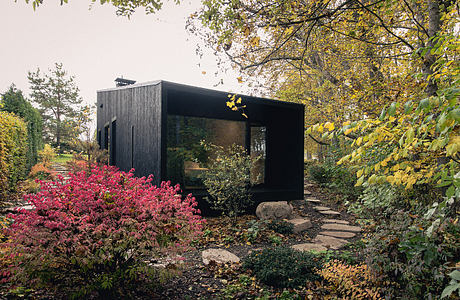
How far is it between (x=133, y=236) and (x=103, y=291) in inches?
24.4

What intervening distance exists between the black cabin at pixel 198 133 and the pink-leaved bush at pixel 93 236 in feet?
9.33

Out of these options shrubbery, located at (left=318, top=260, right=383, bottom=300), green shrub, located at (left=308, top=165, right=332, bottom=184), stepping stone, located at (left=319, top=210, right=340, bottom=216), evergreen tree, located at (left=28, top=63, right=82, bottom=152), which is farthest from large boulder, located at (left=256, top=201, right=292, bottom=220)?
evergreen tree, located at (left=28, top=63, right=82, bottom=152)

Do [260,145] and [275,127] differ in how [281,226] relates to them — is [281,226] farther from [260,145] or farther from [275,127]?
[275,127]

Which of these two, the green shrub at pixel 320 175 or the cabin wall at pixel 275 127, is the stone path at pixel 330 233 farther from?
the green shrub at pixel 320 175

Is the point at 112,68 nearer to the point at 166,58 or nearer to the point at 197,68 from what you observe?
the point at 166,58

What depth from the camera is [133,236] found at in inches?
87.3

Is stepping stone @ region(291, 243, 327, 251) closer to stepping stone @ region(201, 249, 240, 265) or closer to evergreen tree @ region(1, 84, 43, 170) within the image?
stepping stone @ region(201, 249, 240, 265)

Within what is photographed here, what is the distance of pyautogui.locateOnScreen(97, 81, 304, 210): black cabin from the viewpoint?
5891 mm

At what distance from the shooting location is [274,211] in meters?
5.97

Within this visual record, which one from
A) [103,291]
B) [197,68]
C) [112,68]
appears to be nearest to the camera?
[103,291]

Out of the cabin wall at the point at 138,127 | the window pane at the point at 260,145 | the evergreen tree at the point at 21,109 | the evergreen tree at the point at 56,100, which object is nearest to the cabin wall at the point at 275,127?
the window pane at the point at 260,145

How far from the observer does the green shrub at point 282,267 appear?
2.91 metres

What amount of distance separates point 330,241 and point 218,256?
6.79 ft

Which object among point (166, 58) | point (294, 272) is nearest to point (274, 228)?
point (294, 272)
